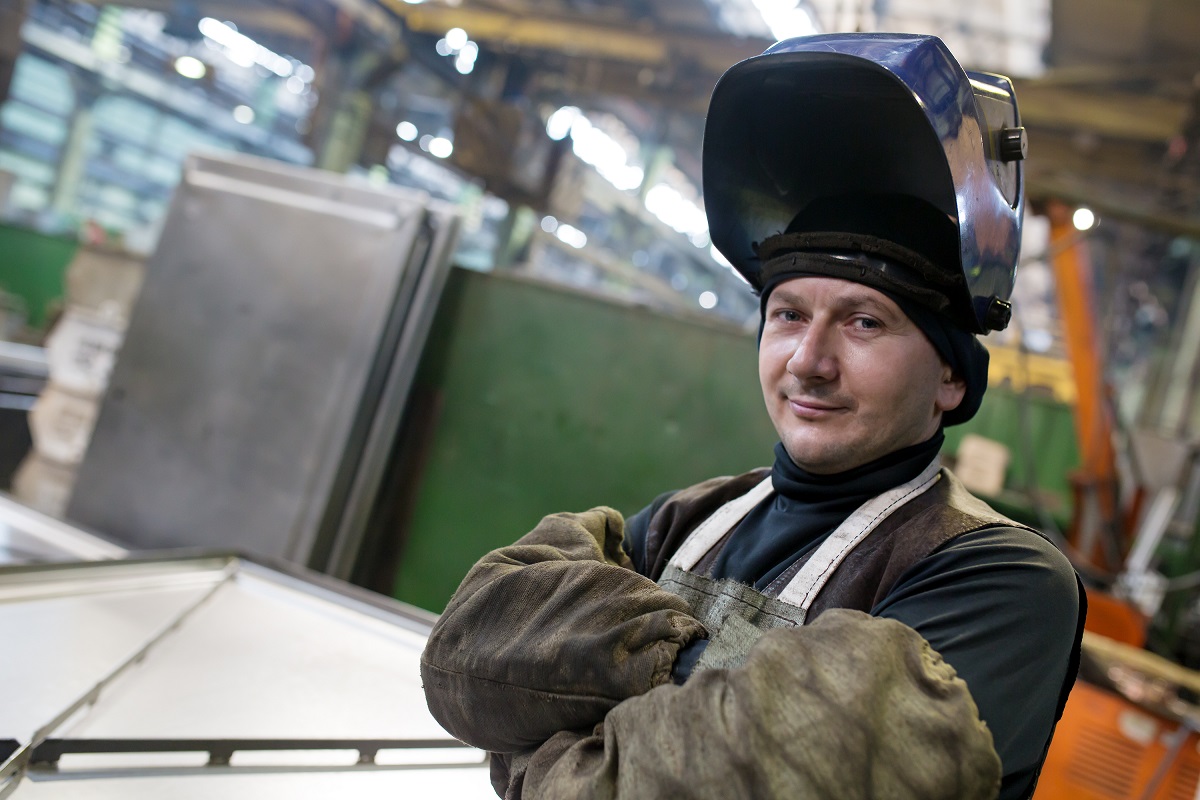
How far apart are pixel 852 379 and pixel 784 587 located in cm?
25

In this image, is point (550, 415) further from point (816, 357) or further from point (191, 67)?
point (191, 67)

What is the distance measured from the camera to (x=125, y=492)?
3525 millimetres

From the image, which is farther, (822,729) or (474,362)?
(474,362)

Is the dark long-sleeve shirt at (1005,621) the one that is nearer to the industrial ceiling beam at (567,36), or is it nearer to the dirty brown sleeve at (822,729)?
the dirty brown sleeve at (822,729)

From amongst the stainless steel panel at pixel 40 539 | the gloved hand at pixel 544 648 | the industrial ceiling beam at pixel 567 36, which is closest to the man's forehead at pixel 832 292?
the gloved hand at pixel 544 648

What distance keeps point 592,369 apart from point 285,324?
45.8 inches

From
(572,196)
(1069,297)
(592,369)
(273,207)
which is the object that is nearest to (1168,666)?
(1069,297)

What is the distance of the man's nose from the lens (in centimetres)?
105

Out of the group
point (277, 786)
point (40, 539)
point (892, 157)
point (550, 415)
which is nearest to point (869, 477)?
point (892, 157)

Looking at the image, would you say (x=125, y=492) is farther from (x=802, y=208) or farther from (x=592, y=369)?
(x=802, y=208)

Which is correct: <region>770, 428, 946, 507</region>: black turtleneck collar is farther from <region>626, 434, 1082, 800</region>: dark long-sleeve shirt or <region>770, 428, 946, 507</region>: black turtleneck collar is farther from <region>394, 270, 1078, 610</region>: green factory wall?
<region>394, 270, 1078, 610</region>: green factory wall

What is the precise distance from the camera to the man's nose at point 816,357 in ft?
3.43

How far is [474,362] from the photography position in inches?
136

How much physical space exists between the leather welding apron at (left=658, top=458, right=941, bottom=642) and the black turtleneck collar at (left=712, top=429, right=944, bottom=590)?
18 millimetres
